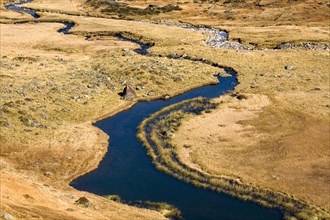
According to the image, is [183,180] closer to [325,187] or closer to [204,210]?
[204,210]

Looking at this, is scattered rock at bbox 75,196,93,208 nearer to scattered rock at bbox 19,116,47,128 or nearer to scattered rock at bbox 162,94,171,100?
scattered rock at bbox 19,116,47,128

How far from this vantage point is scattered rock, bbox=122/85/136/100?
263ft

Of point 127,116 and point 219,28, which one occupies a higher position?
point 219,28

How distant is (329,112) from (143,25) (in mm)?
87934

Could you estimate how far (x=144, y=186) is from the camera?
167 ft

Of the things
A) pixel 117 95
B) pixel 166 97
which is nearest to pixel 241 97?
pixel 166 97

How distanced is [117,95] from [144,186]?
33188 millimetres

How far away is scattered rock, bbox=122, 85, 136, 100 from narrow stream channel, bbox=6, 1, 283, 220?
11.9 meters

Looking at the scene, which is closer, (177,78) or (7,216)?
(7,216)

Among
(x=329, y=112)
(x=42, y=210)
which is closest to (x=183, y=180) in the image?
(x=42, y=210)

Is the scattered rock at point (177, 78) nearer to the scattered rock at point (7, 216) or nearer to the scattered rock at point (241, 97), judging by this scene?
the scattered rock at point (241, 97)

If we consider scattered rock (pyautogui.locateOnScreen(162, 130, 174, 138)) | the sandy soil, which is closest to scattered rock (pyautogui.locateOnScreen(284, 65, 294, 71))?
the sandy soil

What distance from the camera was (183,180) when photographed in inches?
2047

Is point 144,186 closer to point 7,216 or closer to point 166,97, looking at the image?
point 7,216
